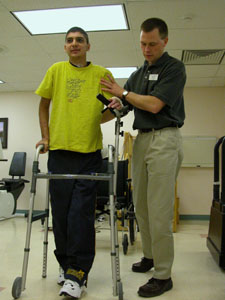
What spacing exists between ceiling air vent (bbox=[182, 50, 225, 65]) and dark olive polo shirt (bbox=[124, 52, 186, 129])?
2403 mm

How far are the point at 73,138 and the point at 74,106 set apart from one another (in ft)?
0.67

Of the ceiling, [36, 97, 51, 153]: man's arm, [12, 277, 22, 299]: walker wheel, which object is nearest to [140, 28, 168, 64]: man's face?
[36, 97, 51, 153]: man's arm

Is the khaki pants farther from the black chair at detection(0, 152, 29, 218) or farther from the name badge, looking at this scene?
the black chair at detection(0, 152, 29, 218)

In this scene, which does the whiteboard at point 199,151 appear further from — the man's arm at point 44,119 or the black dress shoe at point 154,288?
the man's arm at point 44,119

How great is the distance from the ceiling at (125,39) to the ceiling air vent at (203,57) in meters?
0.10

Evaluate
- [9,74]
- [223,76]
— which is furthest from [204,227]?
→ [9,74]

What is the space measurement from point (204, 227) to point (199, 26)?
2984 millimetres

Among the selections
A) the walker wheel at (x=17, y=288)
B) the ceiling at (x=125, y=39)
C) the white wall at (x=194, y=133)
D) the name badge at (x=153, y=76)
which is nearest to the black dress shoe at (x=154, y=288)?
the walker wheel at (x=17, y=288)

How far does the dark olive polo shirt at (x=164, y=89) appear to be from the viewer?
1.89 m

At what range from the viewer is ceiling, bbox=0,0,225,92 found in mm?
3074

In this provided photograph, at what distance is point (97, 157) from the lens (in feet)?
6.70

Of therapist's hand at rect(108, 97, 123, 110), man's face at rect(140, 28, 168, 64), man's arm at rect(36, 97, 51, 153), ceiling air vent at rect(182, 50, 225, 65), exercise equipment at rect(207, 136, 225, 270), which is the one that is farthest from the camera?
ceiling air vent at rect(182, 50, 225, 65)

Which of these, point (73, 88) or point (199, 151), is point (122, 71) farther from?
point (73, 88)

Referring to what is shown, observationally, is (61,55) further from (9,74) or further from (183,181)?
(183,181)
